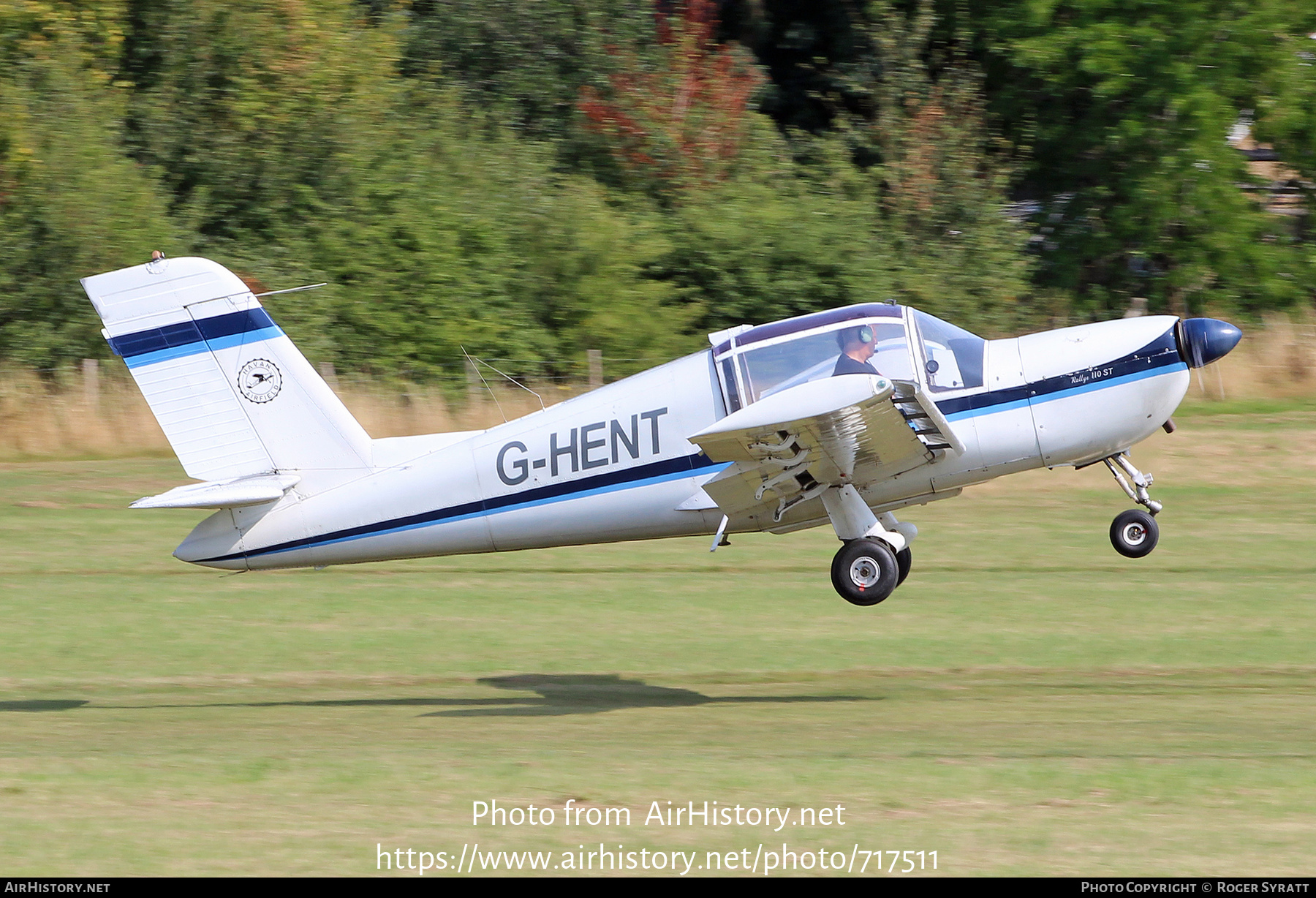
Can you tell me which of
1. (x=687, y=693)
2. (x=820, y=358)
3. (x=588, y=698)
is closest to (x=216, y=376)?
(x=588, y=698)

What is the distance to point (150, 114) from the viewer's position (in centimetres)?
2564

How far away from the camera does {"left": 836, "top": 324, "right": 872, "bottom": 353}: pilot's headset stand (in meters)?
9.27

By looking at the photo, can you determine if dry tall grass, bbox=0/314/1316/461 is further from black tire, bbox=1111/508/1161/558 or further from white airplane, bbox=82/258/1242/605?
black tire, bbox=1111/508/1161/558

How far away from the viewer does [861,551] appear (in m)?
9.52

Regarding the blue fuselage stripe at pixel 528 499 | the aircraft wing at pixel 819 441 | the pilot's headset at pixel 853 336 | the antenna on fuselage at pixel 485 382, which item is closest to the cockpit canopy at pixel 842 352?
the pilot's headset at pixel 853 336

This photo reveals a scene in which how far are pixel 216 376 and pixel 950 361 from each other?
5.15 m

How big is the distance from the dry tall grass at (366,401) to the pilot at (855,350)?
36.3 ft

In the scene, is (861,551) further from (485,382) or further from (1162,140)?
(1162,140)

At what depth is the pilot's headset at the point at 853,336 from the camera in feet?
30.4

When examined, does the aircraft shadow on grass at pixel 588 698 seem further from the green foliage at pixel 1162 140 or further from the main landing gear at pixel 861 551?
the green foliage at pixel 1162 140

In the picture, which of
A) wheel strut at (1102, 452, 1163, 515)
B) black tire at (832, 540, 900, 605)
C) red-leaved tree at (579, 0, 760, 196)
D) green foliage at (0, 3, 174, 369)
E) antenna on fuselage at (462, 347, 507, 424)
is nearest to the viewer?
A: black tire at (832, 540, 900, 605)

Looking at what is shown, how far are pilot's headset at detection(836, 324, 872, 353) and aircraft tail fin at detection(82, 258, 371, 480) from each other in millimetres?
3527

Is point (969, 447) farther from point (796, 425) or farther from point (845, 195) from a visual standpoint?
point (845, 195)

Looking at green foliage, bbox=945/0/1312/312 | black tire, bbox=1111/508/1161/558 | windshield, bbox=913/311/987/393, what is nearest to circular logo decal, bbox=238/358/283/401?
windshield, bbox=913/311/987/393
